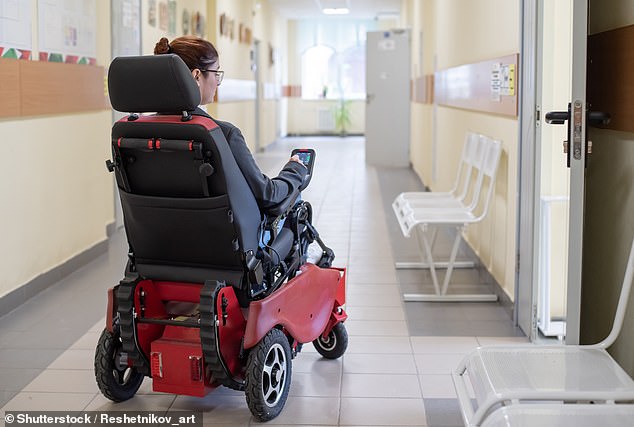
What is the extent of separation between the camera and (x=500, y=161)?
15.6 feet

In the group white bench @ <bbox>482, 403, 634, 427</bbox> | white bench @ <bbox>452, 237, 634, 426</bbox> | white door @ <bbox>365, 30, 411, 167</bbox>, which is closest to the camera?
white bench @ <bbox>482, 403, 634, 427</bbox>

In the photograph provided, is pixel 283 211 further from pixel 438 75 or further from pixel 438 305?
pixel 438 75

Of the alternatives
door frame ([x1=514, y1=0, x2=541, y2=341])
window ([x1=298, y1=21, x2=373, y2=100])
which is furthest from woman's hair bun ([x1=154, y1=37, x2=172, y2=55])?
window ([x1=298, y1=21, x2=373, y2=100])

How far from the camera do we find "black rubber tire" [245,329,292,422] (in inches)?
112

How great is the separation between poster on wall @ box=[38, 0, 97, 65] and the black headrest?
8.21 ft

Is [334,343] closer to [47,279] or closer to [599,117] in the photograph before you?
[599,117]

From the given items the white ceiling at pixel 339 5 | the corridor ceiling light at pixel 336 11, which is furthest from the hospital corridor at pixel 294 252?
the corridor ceiling light at pixel 336 11

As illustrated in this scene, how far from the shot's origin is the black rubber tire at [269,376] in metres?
2.84

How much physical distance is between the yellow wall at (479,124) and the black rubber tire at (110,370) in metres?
2.10

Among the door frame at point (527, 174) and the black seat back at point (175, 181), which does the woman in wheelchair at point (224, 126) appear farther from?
the door frame at point (527, 174)

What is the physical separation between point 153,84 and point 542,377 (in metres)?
1.49

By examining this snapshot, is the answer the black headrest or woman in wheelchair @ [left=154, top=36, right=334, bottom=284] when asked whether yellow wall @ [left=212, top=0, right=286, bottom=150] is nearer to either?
woman in wheelchair @ [left=154, top=36, right=334, bottom=284]

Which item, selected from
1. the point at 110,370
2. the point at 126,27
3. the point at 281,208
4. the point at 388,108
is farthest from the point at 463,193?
the point at 388,108

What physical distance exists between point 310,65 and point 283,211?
18325 mm
